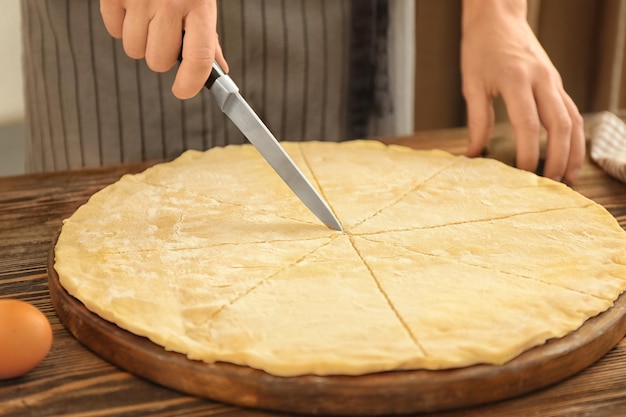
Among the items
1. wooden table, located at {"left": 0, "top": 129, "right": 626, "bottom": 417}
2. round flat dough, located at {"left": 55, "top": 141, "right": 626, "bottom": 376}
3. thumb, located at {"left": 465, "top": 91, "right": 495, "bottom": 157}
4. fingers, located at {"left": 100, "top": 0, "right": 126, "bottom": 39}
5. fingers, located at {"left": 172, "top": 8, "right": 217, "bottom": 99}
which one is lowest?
wooden table, located at {"left": 0, "top": 129, "right": 626, "bottom": 417}

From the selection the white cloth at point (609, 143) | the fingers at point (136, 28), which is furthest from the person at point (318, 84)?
the fingers at point (136, 28)

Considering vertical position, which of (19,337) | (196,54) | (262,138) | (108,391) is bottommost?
(108,391)

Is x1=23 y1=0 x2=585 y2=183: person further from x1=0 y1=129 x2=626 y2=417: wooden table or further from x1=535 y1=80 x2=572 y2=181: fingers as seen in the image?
x1=0 y1=129 x2=626 y2=417: wooden table

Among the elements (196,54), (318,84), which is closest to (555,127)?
(318,84)

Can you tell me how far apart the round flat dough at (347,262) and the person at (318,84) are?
209mm

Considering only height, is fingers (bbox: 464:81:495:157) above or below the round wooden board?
above

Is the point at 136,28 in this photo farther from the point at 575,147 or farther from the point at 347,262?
the point at 575,147

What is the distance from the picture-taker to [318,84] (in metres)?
2.64

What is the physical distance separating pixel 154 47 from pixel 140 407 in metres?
0.79

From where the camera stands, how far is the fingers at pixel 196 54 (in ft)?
5.39

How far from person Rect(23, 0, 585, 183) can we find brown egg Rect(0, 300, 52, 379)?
0.83 metres

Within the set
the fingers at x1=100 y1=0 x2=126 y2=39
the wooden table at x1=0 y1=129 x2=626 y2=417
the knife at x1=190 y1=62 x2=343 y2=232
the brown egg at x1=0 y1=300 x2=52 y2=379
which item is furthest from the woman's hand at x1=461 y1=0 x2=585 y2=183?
the brown egg at x1=0 y1=300 x2=52 y2=379

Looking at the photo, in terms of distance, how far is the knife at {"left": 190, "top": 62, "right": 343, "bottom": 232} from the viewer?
1747mm

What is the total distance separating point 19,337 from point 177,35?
0.73m
